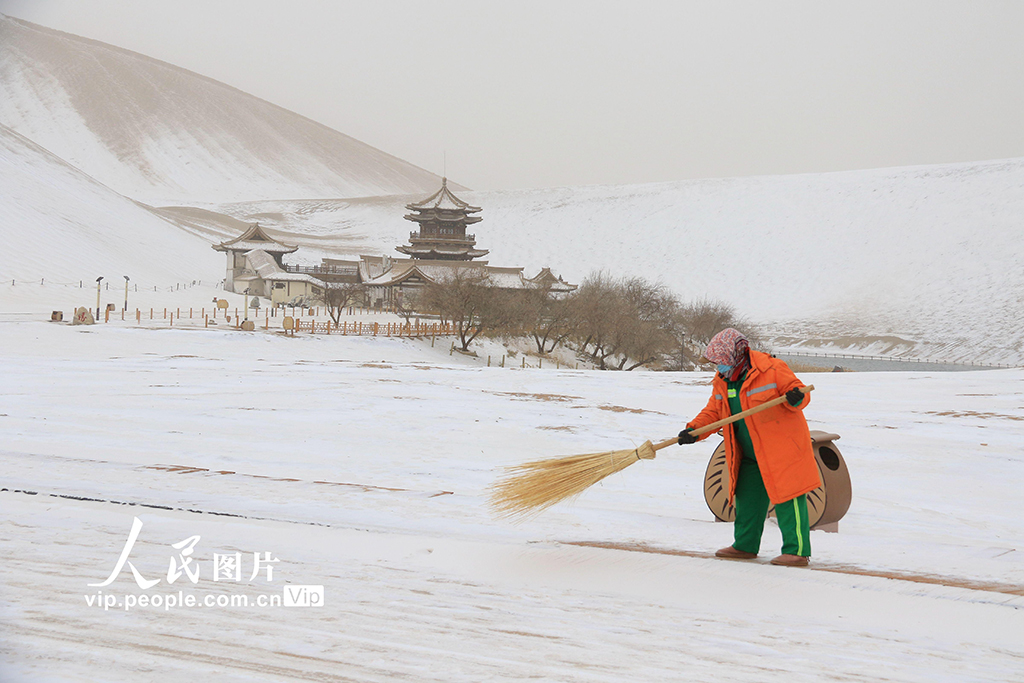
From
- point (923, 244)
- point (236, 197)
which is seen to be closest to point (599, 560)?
point (923, 244)

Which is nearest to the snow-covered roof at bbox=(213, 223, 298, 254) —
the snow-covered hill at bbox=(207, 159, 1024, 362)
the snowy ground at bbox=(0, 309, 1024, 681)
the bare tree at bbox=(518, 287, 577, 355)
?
the bare tree at bbox=(518, 287, 577, 355)

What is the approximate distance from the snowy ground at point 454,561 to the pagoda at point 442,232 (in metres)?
53.9

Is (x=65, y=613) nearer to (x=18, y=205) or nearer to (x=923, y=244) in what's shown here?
(x=18, y=205)

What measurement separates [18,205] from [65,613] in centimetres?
7182

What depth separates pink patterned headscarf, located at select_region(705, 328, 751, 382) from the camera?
14.4 feet

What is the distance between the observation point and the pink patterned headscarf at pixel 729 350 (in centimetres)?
438

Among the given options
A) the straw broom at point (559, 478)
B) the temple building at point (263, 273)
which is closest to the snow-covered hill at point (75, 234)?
the temple building at point (263, 273)

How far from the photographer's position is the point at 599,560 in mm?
4559

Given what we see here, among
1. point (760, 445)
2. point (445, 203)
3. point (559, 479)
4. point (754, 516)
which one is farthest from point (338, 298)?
point (760, 445)

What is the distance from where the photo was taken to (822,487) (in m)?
4.86

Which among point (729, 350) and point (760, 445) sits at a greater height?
point (729, 350)

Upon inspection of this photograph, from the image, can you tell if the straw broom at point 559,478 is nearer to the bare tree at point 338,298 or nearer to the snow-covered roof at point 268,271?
the bare tree at point 338,298

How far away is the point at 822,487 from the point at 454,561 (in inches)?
84.3

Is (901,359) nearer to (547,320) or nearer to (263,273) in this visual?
(547,320)
